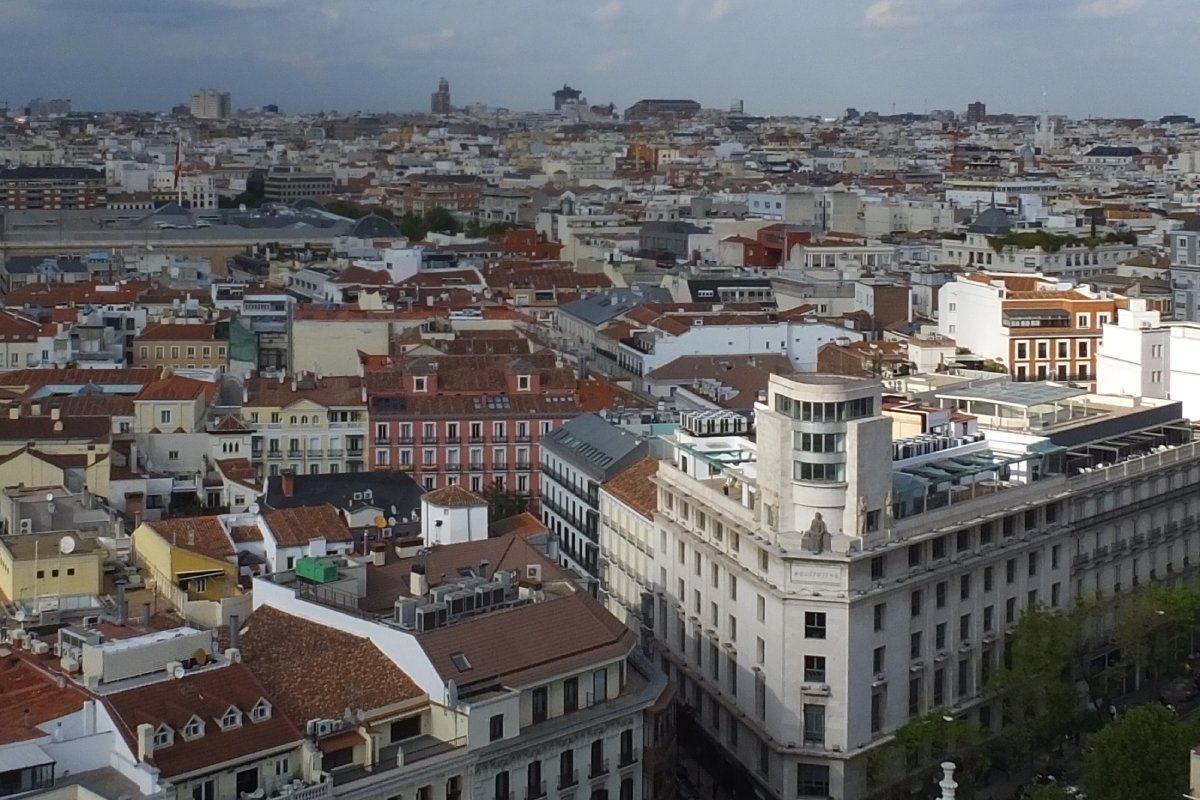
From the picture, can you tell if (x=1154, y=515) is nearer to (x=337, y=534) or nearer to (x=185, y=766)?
(x=337, y=534)

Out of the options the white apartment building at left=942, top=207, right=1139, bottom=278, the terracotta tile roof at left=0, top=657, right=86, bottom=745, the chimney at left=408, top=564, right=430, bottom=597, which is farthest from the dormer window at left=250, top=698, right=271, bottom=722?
the white apartment building at left=942, top=207, right=1139, bottom=278

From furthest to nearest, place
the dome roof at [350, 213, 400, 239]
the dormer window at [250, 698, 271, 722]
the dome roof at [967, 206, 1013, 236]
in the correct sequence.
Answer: the dome roof at [350, 213, 400, 239], the dome roof at [967, 206, 1013, 236], the dormer window at [250, 698, 271, 722]

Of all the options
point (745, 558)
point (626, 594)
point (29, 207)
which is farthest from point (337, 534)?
point (29, 207)

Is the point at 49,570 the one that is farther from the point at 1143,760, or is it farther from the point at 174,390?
the point at 174,390

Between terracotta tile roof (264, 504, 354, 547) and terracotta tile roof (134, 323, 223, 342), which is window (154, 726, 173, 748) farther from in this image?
terracotta tile roof (134, 323, 223, 342)

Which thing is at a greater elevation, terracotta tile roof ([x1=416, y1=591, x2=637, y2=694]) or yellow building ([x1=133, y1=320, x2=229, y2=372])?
yellow building ([x1=133, y1=320, x2=229, y2=372])

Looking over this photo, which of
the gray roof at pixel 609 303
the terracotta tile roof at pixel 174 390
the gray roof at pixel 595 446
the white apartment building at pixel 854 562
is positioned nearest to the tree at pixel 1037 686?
the white apartment building at pixel 854 562
